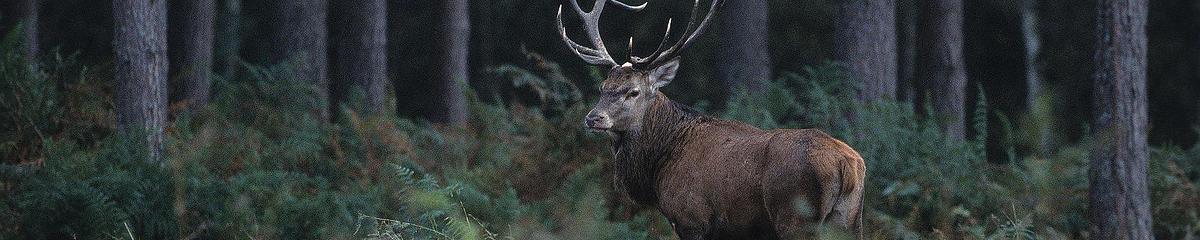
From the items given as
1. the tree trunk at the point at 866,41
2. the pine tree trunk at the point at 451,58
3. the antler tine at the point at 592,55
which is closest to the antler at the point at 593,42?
the antler tine at the point at 592,55

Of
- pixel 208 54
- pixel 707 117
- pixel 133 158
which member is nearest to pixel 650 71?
pixel 707 117

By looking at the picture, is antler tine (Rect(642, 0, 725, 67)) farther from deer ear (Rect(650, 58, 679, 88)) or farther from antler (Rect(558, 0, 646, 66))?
antler (Rect(558, 0, 646, 66))

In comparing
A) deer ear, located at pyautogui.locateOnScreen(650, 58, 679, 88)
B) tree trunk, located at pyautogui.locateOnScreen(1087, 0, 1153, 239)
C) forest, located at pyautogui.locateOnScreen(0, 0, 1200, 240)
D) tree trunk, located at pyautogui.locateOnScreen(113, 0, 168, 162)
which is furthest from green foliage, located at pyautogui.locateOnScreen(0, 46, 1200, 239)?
deer ear, located at pyautogui.locateOnScreen(650, 58, 679, 88)

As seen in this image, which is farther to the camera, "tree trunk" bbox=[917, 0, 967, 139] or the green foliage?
"tree trunk" bbox=[917, 0, 967, 139]

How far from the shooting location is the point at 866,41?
49.7ft

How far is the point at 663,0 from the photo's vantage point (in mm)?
29109

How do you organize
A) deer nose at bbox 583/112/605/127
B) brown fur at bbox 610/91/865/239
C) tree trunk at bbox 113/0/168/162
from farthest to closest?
1. tree trunk at bbox 113/0/168/162
2. deer nose at bbox 583/112/605/127
3. brown fur at bbox 610/91/865/239

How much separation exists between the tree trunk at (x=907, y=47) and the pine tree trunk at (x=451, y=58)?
6593mm

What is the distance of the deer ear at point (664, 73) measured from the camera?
31.1 ft

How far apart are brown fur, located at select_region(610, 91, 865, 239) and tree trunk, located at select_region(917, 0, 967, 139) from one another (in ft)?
29.4

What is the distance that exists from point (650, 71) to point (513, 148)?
5.33 metres

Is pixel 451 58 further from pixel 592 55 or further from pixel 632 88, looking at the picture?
pixel 632 88

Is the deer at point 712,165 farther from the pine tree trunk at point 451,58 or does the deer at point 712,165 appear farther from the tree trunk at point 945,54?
the pine tree trunk at point 451,58

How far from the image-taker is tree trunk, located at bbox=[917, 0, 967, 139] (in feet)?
58.6
